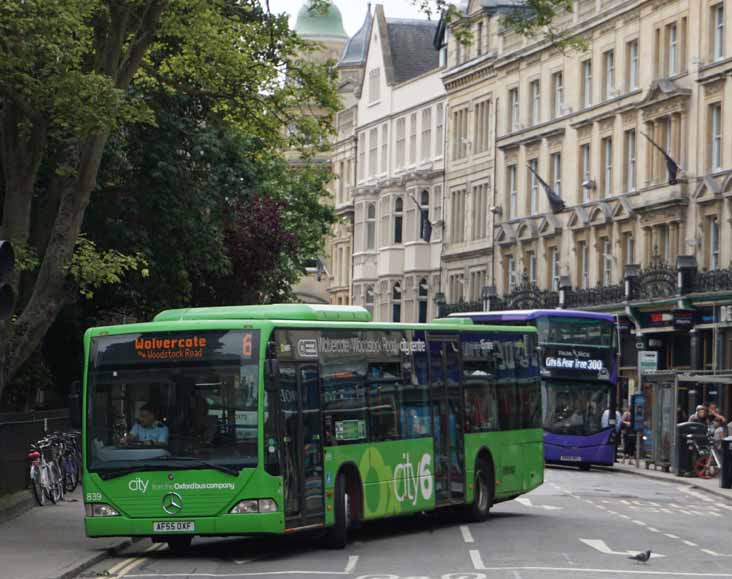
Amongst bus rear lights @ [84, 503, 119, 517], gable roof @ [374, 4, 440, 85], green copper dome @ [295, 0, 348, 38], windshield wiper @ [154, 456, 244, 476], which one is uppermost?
green copper dome @ [295, 0, 348, 38]

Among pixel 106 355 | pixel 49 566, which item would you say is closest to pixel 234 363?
pixel 106 355

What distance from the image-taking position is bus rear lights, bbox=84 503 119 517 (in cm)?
2112

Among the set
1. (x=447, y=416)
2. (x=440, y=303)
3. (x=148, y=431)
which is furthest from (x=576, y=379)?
(x=440, y=303)

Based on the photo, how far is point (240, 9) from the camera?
35281mm

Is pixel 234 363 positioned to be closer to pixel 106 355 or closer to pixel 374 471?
pixel 106 355

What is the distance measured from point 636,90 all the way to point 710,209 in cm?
736

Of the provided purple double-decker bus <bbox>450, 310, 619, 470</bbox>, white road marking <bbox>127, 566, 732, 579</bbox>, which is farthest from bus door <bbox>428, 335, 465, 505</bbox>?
purple double-decker bus <bbox>450, 310, 619, 470</bbox>

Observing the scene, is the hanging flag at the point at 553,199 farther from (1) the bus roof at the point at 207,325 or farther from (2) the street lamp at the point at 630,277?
(1) the bus roof at the point at 207,325

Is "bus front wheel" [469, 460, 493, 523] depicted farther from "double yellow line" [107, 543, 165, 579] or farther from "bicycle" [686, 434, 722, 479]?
"bicycle" [686, 434, 722, 479]

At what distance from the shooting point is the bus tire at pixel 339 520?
22.3 metres

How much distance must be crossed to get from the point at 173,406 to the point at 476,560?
3721mm

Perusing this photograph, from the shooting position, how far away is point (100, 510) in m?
21.2

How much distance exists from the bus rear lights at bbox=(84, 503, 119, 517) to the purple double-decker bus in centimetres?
2502

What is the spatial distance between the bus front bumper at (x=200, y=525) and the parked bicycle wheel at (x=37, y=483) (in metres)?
8.31
